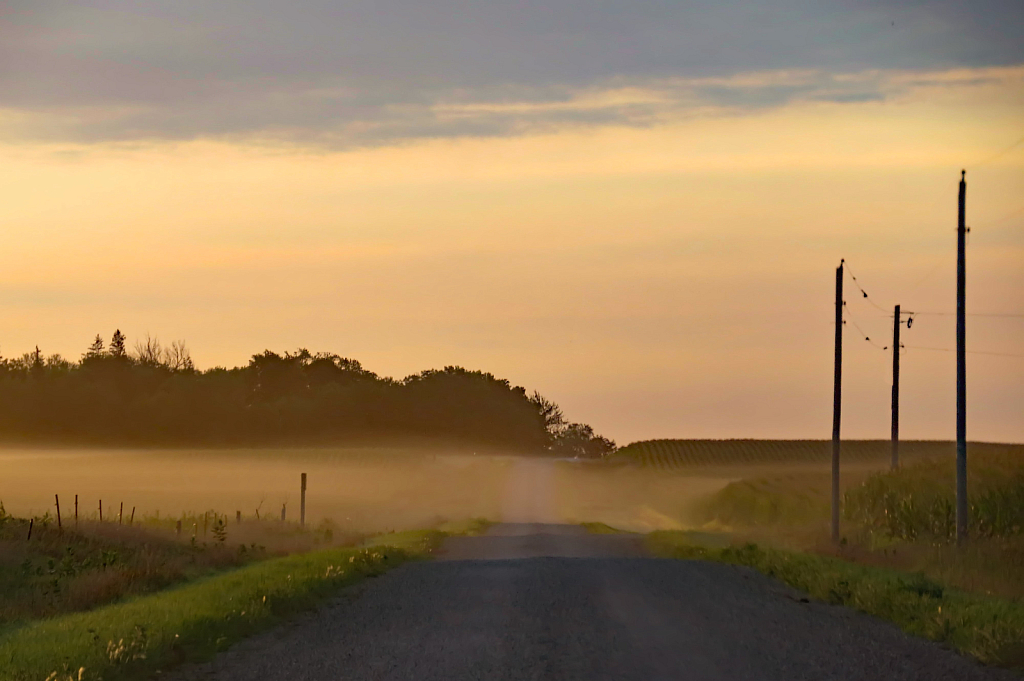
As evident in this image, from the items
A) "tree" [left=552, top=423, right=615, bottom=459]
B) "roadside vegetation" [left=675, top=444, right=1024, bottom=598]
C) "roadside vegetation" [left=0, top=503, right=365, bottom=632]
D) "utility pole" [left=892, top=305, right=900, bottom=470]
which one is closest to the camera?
"roadside vegetation" [left=0, top=503, right=365, bottom=632]

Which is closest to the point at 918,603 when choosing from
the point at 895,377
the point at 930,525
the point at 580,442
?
the point at 930,525

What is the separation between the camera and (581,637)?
1596cm

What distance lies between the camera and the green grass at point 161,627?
12.9 meters

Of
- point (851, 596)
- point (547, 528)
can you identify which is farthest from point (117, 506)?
point (851, 596)

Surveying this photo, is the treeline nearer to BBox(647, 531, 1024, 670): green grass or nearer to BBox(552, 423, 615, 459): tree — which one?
BBox(552, 423, 615, 459): tree

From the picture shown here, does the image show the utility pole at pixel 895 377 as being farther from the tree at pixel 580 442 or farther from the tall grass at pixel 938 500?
the tree at pixel 580 442

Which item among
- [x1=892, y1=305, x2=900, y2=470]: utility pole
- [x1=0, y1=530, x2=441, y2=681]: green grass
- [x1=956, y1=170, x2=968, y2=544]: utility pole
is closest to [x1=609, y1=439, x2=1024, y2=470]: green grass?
[x1=892, y1=305, x2=900, y2=470]: utility pole

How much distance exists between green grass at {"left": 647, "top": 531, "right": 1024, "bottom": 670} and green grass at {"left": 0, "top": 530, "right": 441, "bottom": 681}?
939 centimetres

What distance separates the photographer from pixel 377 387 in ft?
483

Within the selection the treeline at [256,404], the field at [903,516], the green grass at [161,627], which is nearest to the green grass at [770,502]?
the field at [903,516]

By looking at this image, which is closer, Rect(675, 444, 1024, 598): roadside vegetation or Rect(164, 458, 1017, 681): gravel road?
Rect(164, 458, 1017, 681): gravel road

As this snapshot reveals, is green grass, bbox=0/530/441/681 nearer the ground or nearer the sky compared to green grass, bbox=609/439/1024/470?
nearer the sky

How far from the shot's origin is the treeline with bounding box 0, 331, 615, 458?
133 meters

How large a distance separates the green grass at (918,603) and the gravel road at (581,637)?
42cm
